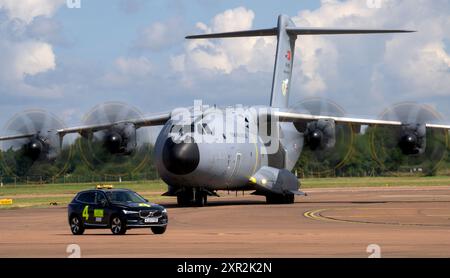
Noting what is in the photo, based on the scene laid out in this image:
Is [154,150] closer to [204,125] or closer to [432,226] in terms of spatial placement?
[204,125]

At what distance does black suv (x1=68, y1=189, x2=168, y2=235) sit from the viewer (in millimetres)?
28516

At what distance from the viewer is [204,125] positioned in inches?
1780

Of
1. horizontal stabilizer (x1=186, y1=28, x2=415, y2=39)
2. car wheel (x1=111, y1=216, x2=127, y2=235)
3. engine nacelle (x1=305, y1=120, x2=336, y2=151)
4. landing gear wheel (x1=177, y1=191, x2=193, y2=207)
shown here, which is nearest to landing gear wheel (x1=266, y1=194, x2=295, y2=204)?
engine nacelle (x1=305, y1=120, x2=336, y2=151)

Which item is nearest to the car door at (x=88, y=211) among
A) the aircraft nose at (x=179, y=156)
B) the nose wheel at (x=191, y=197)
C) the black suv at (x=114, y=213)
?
the black suv at (x=114, y=213)

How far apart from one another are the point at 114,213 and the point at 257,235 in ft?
14.3

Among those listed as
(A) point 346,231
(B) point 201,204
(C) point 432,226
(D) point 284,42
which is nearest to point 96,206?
(A) point 346,231

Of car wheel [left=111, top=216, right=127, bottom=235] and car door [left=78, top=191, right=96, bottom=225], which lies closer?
car wheel [left=111, top=216, right=127, bottom=235]

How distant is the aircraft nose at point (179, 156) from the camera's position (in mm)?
42875

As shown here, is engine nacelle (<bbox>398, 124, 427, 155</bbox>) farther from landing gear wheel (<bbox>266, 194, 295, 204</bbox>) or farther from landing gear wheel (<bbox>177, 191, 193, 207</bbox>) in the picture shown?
landing gear wheel (<bbox>177, 191, 193, 207</bbox>)

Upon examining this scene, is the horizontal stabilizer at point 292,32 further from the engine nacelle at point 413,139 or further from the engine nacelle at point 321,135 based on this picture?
the engine nacelle at point 321,135

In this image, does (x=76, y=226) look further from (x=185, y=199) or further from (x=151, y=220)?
(x=185, y=199)

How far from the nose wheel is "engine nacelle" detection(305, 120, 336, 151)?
236 inches

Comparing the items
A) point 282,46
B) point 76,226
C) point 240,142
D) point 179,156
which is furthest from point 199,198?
point 76,226

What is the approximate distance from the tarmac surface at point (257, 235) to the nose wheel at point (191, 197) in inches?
235
